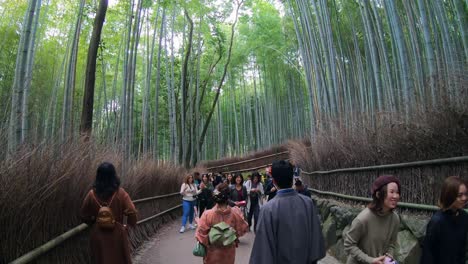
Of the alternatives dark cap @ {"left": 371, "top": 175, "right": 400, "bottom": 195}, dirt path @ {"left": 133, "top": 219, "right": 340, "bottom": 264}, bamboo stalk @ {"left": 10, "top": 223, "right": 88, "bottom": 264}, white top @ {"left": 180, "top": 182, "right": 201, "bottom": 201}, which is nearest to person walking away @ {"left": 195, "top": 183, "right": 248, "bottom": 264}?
bamboo stalk @ {"left": 10, "top": 223, "right": 88, "bottom": 264}

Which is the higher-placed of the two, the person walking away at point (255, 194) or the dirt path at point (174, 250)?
the person walking away at point (255, 194)

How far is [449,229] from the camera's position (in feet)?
7.07

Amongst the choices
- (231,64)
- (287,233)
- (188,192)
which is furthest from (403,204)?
(231,64)

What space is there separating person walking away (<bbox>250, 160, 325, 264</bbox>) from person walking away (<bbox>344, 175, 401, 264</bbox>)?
0.19 metres

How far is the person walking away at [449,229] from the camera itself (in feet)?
7.00

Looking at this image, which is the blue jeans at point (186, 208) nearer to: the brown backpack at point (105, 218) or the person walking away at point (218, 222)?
the person walking away at point (218, 222)

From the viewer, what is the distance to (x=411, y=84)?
15.9 ft

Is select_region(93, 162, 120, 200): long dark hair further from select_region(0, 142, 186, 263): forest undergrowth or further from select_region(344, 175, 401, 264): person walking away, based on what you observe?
select_region(344, 175, 401, 264): person walking away

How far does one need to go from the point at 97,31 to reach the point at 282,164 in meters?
4.99

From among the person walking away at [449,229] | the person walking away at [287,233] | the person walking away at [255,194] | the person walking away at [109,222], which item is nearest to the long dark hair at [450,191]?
the person walking away at [449,229]

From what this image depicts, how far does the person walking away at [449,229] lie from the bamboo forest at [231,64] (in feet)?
3.83

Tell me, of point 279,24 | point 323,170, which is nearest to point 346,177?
point 323,170

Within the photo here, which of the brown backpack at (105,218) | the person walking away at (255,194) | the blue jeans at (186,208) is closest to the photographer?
the brown backpack at (105,218)

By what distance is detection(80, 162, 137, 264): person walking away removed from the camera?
2.83 meters
